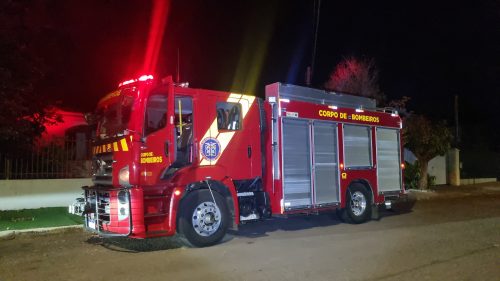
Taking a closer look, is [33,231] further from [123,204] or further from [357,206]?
[357,206]

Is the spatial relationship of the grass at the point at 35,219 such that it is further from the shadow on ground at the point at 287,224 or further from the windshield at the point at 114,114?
the shadow on ground at the point at 287,224

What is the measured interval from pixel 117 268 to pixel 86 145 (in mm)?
7821

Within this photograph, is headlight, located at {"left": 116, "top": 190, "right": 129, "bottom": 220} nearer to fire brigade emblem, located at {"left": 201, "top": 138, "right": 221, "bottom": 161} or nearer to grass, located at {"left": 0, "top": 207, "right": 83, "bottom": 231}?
fire brigade emblem, located at {"left": 201, "top": 138, "right": 221, "bottom": 161}

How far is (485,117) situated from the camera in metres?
34.1

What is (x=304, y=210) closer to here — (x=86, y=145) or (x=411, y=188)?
(x=86, y=145)

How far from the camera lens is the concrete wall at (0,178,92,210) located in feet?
40.9

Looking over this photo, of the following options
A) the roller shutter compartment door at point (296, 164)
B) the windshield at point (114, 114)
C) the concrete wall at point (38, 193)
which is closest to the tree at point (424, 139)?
the roller shutter compartment door at point (296, 164)

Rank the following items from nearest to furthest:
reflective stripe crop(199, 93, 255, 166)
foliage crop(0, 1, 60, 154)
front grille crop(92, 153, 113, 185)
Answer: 1. front grille crop(92, 153, 113, 185)
2. reflective stripe crop(199, 93, 255, 166)
3. foliage crop(0, 1, 60, 154)

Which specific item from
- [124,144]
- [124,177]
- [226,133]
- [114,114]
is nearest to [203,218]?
[124,177]

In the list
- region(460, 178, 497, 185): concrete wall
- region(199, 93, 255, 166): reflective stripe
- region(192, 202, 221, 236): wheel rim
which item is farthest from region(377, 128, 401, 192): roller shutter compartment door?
region(460, 178, 497, 185): concrete wall

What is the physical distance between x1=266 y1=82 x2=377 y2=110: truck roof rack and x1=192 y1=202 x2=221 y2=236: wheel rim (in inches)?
110

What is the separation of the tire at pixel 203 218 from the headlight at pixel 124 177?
1.05 metres

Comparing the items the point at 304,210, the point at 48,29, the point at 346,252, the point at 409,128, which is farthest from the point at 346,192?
the point at 409,128

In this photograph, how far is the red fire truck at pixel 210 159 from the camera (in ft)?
26.9
